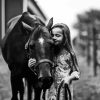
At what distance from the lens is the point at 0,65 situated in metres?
11.2

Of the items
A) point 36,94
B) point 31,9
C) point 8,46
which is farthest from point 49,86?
point 31,9

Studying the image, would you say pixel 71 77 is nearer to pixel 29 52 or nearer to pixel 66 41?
pixel 66 41

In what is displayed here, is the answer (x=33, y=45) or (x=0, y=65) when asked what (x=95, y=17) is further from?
(x=33, y=45)

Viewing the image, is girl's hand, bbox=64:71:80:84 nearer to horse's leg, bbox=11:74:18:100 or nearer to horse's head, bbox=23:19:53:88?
horse's head, bbox=23:19:53:88

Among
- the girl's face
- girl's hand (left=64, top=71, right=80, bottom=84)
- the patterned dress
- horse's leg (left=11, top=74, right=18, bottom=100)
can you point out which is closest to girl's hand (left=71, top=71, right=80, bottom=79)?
girl's hand (left=64, top=71, right=80, bottom=84)

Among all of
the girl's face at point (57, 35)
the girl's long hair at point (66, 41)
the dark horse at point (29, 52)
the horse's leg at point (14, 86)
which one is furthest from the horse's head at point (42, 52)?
the horse's leg at point (14, 86)

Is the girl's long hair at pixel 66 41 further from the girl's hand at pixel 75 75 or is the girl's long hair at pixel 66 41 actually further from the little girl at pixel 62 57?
the girl's hand at pixel 75 75

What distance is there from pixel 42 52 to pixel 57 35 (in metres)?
0.52

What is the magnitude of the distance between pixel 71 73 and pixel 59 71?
0.16 metres

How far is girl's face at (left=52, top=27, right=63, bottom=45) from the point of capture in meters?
5.05

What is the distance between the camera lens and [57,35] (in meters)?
5.09

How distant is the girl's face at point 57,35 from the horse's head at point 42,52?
199mm

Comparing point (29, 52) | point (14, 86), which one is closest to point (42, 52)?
point (29, 52)

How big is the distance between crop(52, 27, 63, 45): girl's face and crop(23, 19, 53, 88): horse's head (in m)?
0.20
